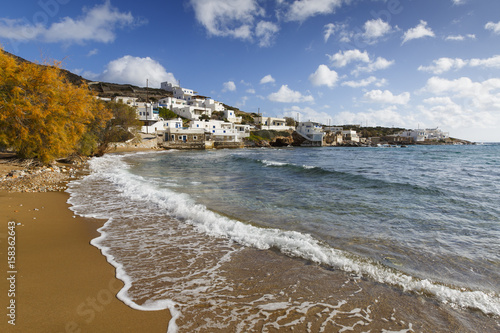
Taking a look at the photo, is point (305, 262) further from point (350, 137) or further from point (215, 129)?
point (350, 137)

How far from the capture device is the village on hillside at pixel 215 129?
61812mm

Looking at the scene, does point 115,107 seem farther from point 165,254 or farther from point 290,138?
point 290,138

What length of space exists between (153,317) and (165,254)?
2.12 metres

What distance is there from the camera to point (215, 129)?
71.1 metres

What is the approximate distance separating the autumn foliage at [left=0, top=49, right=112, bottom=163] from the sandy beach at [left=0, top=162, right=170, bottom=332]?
30.9 ft

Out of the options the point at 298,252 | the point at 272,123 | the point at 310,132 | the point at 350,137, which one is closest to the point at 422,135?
the point at 350,137

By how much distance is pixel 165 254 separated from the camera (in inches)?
209

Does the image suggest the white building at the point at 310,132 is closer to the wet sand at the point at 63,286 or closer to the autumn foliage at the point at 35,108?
the autumn foliage at the point at 35,108

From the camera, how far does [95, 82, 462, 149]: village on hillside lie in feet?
203

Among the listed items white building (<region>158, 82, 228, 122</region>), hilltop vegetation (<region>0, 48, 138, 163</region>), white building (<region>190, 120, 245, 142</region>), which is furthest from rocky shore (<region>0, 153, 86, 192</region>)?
white building (<region>158, 82, 228, 122</region>)

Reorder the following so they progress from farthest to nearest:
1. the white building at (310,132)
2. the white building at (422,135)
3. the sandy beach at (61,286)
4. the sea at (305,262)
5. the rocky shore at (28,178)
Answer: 1. the white building at (422,135)
2. the white building at (310,132)
3. the rocky shore at (28,178)
4. the sea at (305,262)
5. the sandy beach at (61,286)

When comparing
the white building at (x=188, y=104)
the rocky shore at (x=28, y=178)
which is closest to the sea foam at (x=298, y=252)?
the rocky shore at (x=28, y=178)

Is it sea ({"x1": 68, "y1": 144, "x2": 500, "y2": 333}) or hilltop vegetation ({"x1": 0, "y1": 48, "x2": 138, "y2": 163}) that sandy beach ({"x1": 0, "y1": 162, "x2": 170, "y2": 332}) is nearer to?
sea ({"x1": 68, "y1": 144, "x2": 500, "y2": 333})

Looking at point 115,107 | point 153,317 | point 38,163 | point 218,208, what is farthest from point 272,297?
point 115,107
